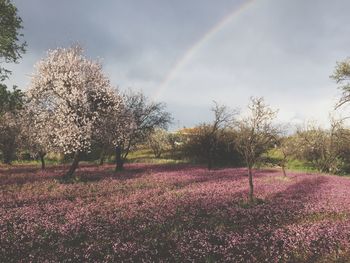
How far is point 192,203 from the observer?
798 inches

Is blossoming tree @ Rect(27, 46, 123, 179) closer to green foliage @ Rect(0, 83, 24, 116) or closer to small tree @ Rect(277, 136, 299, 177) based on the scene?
green foliage @ Rect(0, 83, 24, 116)

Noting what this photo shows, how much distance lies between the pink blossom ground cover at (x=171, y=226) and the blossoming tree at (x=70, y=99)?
29.9 ft

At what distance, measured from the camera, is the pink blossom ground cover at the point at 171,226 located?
1162cm

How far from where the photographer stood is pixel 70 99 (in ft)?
110

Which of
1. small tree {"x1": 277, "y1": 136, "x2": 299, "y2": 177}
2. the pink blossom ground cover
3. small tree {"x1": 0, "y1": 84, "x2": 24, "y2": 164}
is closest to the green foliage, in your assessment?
the pink blossom ground cover

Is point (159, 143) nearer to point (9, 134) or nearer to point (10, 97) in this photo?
point (9, 134)

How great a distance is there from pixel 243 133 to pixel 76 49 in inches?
869

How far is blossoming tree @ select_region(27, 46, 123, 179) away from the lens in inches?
1321

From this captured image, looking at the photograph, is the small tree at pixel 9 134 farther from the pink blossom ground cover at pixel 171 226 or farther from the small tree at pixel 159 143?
the pink blossom ground cover at pixel 171 226

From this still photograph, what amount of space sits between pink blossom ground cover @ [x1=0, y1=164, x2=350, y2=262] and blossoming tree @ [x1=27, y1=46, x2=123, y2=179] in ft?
29.9

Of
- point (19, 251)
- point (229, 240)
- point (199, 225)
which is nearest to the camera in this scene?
point (19, 251)

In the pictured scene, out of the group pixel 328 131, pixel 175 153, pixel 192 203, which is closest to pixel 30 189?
pixel 192 203

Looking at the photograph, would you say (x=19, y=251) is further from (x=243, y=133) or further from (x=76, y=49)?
(x=76, y=49)

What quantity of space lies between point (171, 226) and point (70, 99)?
2159cm
